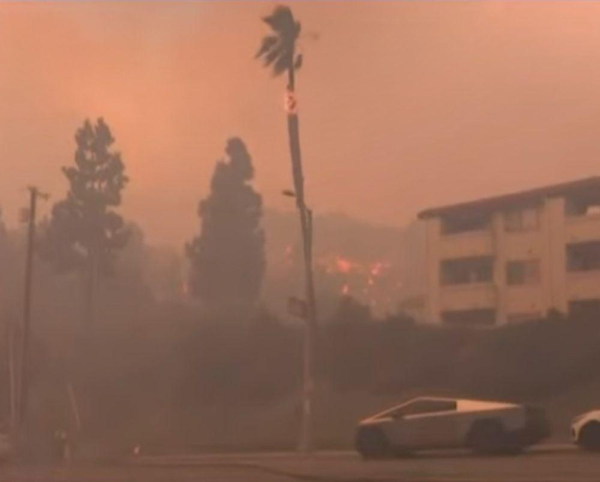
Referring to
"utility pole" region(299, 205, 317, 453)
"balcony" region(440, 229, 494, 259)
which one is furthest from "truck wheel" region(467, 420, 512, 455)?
"balcony" region(440, 229, 494, 259)

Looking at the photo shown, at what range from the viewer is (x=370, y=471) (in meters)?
20.4

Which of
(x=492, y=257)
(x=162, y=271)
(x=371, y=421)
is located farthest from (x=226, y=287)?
(x=371, y=421)

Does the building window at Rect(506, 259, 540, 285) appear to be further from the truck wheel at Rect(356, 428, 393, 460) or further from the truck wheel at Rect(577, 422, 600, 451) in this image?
the truck wheel at Rect(577, 422, 600, 451)

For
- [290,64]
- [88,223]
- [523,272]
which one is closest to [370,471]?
[523,272]

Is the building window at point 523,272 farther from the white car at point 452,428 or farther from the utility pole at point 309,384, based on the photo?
the white car at point 452,428

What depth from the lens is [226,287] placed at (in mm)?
44094

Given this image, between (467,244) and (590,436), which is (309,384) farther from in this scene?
(590,436)

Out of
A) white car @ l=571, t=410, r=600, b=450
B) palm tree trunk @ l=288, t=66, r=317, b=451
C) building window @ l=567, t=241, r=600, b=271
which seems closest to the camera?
white car @ l=571, t=410, r=600, b=450

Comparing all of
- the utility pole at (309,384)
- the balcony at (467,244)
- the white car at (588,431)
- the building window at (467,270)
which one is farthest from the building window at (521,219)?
the white car at (588,431)

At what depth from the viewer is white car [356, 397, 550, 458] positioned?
75.2 ft

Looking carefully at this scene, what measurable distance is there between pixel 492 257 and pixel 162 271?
14.8 m

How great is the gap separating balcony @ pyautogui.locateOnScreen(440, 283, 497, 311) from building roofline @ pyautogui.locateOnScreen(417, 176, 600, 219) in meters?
2.25

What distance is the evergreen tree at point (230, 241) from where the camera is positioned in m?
44.0

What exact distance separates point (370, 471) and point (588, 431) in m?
4.62
